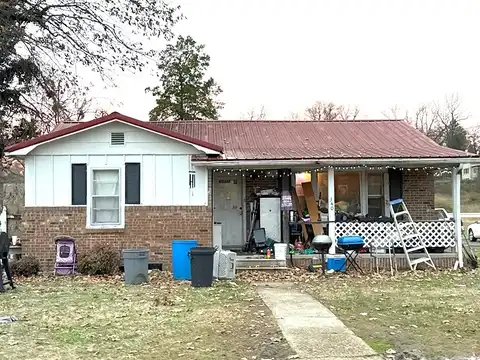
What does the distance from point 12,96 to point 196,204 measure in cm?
879

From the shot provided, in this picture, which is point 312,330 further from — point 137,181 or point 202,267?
point 137,181

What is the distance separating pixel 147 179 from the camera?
14.2 m

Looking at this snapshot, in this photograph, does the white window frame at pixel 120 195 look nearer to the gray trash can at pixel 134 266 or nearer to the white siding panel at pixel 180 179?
the white siding panel at pixel 180 179

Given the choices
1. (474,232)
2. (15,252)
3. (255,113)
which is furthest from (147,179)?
(255,113)

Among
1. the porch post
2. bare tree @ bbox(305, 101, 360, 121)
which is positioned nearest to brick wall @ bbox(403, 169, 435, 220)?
the porch post

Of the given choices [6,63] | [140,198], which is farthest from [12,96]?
[140,198]

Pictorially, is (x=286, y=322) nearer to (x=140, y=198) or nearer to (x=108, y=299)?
(x=108, y=299)

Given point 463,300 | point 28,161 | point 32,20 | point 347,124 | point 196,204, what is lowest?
point 463,300

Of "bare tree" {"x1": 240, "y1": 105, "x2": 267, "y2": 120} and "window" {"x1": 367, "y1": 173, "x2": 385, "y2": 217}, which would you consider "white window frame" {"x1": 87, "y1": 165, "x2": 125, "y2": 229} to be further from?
"bare tree" {"x1": 240, "y1": 105, "x2": 267, "y2": 120}

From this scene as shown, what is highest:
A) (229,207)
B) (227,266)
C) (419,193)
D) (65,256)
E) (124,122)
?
(124,122)

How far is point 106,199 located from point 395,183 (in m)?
8.05

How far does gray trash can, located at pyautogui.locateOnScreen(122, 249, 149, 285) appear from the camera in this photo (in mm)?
12375

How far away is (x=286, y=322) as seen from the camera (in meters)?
8.08

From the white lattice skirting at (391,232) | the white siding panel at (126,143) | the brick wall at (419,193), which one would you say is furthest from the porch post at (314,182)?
the white siding panel at (126,143)
